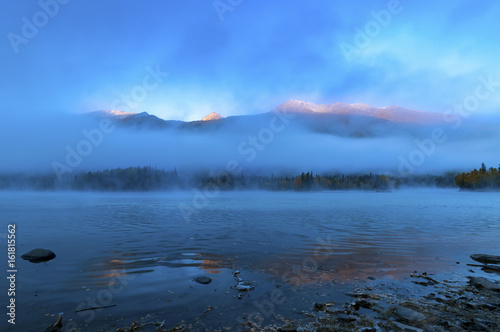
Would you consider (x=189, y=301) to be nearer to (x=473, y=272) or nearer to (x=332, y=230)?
(x=473, y=272)

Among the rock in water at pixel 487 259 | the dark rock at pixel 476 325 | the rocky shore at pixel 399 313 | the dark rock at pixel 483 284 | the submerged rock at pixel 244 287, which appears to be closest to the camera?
the dark rock at pixel 476 325

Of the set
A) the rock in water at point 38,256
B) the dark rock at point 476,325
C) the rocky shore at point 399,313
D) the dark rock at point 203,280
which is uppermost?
the dark rock at point 476,325

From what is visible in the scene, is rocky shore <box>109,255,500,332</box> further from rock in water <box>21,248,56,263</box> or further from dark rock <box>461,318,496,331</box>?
rock in water <box>21,248,56,263</box>

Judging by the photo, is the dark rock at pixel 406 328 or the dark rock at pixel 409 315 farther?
the dark rock at pixel 409 315

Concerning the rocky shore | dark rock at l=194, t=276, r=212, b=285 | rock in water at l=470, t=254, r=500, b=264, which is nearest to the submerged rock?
dark rock at l=194, t=276, r=212, b=285

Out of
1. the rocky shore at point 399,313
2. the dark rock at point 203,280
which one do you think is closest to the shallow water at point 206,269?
the dark rock at point 203,280

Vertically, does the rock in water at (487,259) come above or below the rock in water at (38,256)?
above

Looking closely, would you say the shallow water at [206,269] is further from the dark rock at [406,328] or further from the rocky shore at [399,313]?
the dark rock at [406,328]

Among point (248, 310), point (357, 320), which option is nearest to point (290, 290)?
point (248, 310)

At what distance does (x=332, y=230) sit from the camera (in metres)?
39.2

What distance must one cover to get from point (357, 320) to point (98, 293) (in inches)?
511

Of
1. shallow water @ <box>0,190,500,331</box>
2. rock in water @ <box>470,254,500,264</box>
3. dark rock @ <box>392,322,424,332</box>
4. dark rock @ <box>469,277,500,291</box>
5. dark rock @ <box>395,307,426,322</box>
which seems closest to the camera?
dark rock @ <box>392,322,424,332</box>

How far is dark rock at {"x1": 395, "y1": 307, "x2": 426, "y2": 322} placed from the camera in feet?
38.6

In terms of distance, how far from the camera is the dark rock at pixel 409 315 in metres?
11.8
